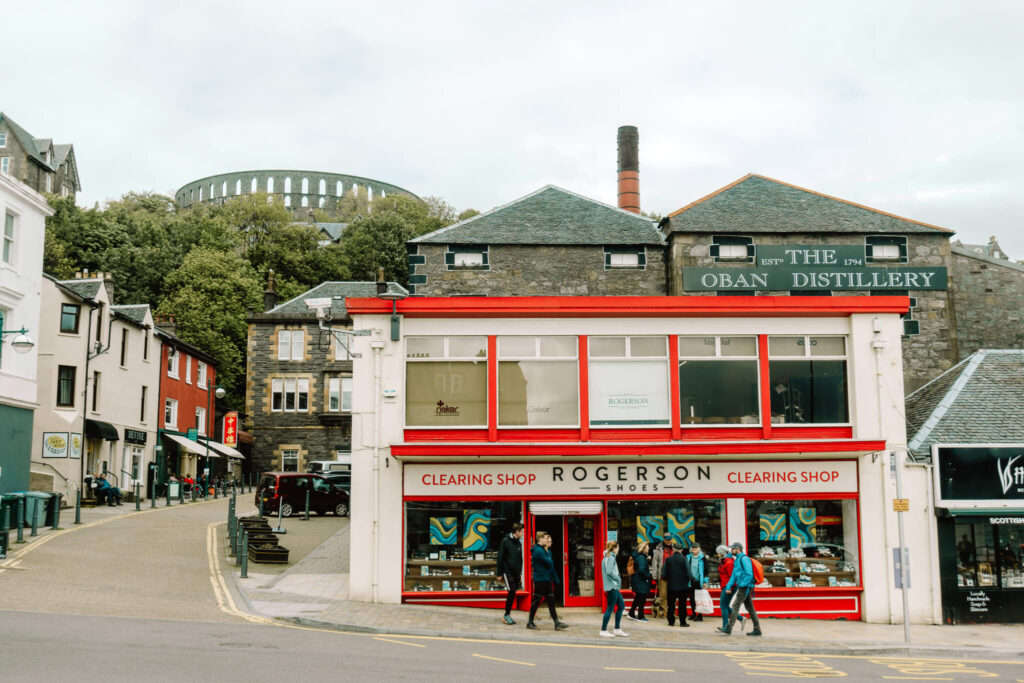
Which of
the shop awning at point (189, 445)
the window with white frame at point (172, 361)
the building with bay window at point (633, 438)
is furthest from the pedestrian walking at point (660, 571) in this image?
the window with white frame at point (172, 361)

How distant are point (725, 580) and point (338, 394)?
125ft

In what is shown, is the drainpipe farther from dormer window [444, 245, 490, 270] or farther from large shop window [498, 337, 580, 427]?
dormer window [444, 245, 490, 270]

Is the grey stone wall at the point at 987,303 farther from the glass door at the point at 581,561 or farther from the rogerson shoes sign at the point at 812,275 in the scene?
the glass door at the point at 581,561

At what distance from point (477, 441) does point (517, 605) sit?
3.46m

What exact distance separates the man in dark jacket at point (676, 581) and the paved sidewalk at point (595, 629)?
0.28m

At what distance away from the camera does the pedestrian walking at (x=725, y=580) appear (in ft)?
56.0

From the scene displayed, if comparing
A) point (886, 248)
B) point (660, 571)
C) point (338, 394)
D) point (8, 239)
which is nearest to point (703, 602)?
point (660, 571)

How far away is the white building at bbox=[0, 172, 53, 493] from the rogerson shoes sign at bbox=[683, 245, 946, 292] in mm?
20346

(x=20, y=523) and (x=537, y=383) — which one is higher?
(x=537, y=383)

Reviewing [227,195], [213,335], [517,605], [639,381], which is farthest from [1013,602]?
[227,195]

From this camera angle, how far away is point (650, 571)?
19.2 m

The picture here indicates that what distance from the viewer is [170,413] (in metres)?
46.9

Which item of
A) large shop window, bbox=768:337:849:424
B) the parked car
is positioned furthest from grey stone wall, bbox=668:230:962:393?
the parked car

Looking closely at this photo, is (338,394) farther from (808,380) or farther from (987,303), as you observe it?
(808,380)
